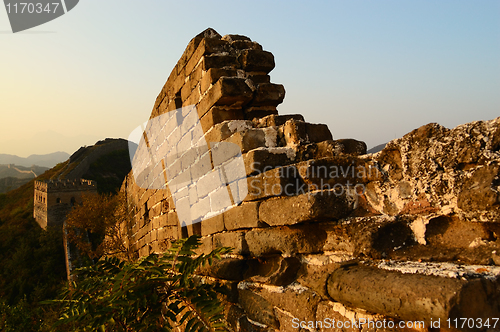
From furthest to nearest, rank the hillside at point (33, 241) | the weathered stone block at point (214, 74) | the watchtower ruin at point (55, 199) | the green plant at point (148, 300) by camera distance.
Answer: the watchtower ruin at point (55, 199) → the hillside at point (33, 241) → the weathered stone block at point (214, 74) → the green plant at point (148, 300)

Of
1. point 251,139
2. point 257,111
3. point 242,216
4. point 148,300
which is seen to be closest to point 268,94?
point 257,111

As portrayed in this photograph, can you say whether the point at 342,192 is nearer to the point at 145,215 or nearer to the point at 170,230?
the point at 170,230

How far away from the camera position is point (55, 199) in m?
30.8

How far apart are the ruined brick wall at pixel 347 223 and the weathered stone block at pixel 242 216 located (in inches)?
0.4

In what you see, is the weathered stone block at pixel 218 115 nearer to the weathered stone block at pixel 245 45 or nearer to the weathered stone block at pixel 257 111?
the weathered stone block at pixel 257 111

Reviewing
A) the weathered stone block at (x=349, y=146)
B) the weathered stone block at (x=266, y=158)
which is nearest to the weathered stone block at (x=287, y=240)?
the weathered stone block at (x=266, y=158)

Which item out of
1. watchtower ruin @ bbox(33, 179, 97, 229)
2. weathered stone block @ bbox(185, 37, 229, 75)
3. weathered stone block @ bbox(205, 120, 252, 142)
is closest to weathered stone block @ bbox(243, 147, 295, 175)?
weathered stone block @ bbox(205, 120, 252, 142)

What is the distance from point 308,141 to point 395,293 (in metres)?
1.17

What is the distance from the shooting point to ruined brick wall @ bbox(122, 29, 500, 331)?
1236 mm

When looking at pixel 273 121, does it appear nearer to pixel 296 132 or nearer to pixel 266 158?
pixel 296 132

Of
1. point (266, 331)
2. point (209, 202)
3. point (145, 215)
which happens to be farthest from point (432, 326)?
point (145, 215)

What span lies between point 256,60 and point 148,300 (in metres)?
2.04

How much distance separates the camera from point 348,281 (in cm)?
141

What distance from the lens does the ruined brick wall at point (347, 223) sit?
4.06 feet
